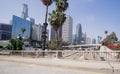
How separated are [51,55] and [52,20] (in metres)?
19.3

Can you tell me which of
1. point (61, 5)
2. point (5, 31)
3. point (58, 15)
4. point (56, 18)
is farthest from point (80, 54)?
point (5, 31)

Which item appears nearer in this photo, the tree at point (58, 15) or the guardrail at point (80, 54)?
the guardrail at point (80, 54)

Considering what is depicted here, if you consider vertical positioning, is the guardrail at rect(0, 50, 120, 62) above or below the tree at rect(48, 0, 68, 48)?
below

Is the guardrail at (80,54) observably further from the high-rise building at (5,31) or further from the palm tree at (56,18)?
the high-rise building at (5,31)

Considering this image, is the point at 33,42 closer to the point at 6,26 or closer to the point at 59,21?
the point at 6,26

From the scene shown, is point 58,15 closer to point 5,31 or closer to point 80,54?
point 80,54

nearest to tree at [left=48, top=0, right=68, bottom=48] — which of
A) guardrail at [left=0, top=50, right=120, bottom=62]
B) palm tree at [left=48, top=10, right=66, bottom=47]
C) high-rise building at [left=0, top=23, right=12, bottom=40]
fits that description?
palm tree at [left=48, top=10, right=66, bottom=47]

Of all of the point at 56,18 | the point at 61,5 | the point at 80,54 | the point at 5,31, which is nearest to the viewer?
the point at 80,54

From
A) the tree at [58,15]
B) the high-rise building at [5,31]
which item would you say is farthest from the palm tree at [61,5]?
the high-rise building at [5,31]

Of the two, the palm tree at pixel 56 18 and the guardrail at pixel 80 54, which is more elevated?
the palm tree at pixel 56 18

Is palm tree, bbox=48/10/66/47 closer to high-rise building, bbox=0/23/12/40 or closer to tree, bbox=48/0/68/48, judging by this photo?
tree, bbox=48/0/68/48

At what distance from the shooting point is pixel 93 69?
1234 centimetres

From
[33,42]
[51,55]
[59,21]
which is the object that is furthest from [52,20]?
[33,42]

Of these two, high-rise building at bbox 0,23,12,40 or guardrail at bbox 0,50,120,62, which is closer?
guardrail at bbox 0,50,120,62
